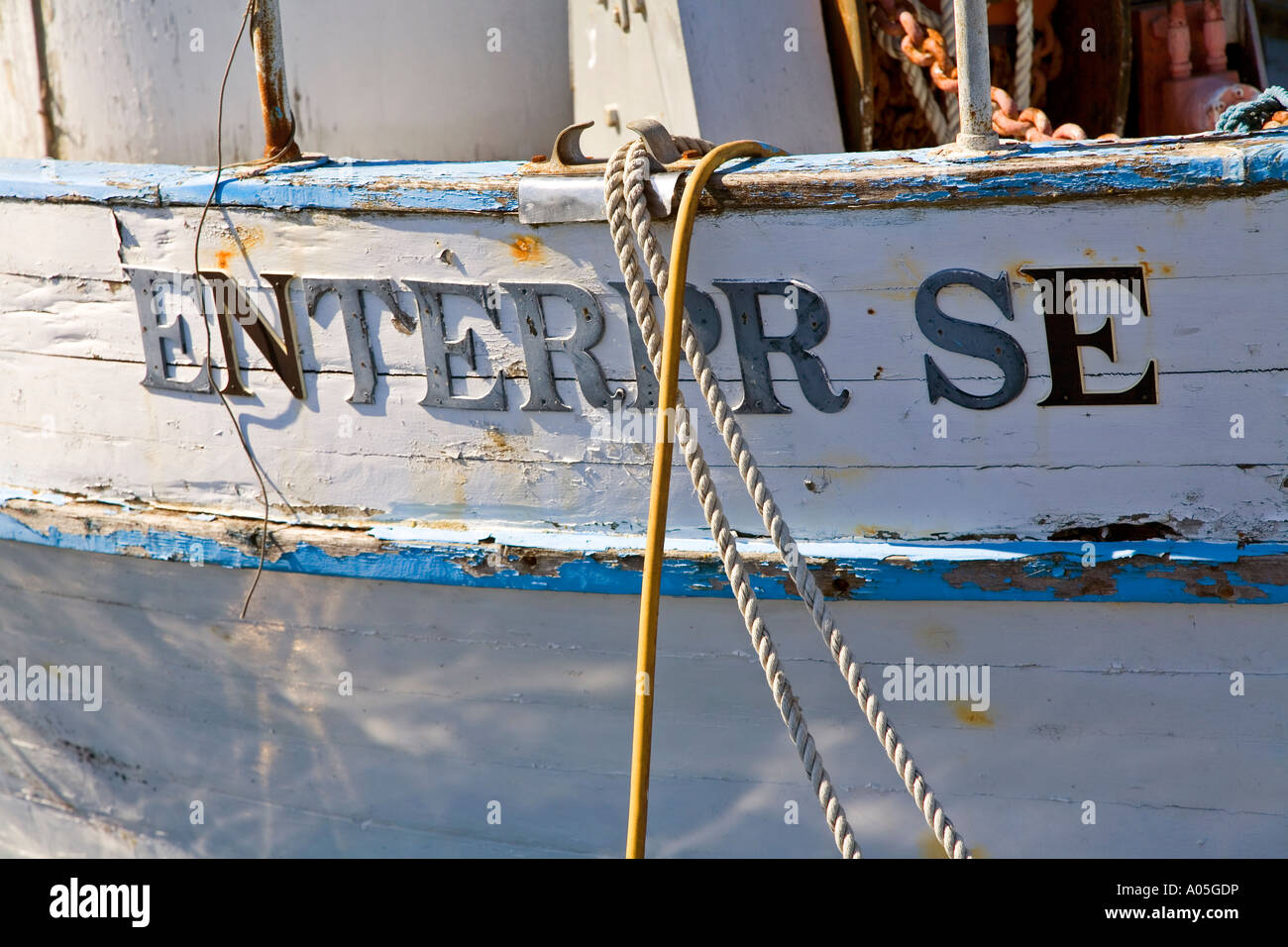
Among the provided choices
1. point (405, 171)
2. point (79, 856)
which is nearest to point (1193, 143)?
point (405, 171)

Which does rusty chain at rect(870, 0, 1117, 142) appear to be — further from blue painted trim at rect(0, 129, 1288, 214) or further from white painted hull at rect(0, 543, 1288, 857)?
white painted hull at rect(0, 543, 1288, 857)

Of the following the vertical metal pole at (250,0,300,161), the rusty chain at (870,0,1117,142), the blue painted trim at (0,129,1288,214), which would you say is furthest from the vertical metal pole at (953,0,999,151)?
the vertical metal pole at (250,0,300,161)

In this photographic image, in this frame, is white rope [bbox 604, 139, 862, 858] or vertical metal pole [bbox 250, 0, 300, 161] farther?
vertical metal pole [bbox 250, 0, 300, 161]

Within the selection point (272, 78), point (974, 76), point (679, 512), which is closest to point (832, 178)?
point (974, 76)

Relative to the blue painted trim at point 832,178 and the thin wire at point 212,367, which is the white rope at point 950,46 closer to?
the blue painted trim at point 832,178

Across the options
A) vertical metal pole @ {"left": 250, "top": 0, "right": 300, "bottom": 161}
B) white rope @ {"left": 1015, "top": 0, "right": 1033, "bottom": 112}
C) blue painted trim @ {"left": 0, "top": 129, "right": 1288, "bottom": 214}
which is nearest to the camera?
blue painted trim @ {"left": 0, "top": 129, "right": 1288, "bottom": 214}

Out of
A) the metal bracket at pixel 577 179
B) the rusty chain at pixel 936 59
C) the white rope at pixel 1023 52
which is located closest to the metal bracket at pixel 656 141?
the metal bracket at pixel 577 179

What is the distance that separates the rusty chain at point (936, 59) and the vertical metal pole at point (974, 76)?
0.38 m

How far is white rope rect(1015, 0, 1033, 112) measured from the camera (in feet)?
9.21

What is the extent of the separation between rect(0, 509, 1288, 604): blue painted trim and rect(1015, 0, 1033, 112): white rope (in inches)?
42.8

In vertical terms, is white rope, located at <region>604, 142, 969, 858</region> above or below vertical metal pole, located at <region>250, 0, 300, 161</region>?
below

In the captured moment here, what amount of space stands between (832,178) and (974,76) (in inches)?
12.3

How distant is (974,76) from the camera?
222 centimetres

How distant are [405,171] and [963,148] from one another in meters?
1.12
